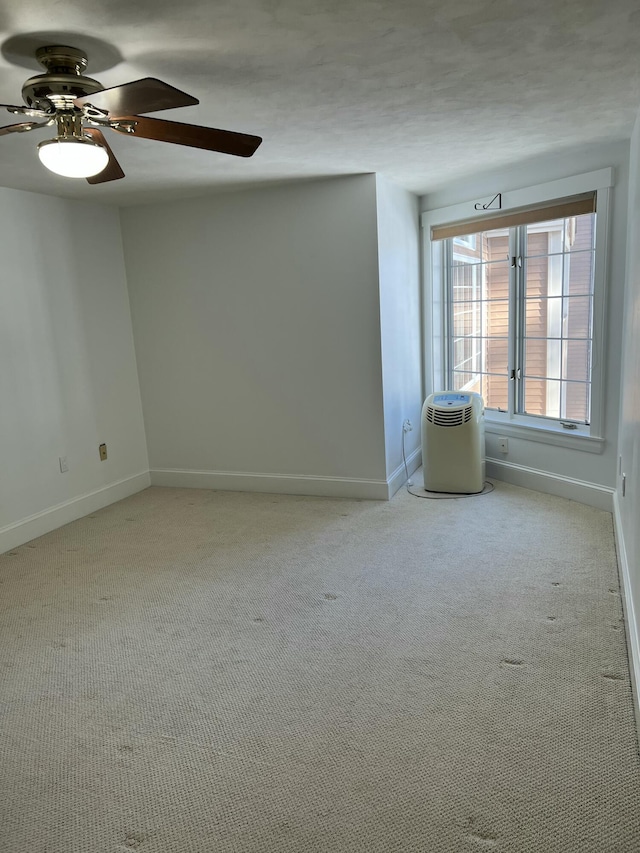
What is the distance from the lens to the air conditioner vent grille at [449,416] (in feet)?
14.0

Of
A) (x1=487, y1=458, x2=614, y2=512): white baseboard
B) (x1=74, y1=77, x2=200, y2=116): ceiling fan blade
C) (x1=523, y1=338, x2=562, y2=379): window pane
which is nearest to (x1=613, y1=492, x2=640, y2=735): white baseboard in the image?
(x1=487, y1=458, x2=614, y2=512): white baseboard

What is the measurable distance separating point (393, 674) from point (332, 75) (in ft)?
7.44

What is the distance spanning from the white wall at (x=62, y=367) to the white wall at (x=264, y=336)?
0.23 meters

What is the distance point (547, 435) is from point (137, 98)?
3.33m

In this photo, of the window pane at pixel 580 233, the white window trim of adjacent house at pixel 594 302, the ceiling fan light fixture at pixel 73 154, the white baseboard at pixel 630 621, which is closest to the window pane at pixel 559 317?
the white window trim of adjacent house at pixel 594 302

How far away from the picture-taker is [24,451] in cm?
394

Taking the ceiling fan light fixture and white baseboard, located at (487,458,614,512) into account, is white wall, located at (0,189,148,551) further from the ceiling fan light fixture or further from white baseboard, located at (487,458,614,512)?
white baseboard, located at (487,458,614,512)

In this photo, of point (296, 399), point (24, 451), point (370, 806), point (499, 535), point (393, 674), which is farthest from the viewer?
point (296, 399)

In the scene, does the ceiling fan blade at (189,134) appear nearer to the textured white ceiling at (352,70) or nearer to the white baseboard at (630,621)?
the textured white ceiling at (352,70)

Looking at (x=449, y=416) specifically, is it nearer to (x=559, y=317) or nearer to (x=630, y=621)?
(x=559, y=317)

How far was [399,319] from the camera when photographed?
14.9ft

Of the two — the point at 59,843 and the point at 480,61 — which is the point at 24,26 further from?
the point at 59,843

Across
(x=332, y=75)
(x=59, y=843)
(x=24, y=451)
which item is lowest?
(x=59, y=843)

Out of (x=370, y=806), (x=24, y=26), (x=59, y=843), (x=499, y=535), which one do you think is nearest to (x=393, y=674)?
(x=370, y=806)
